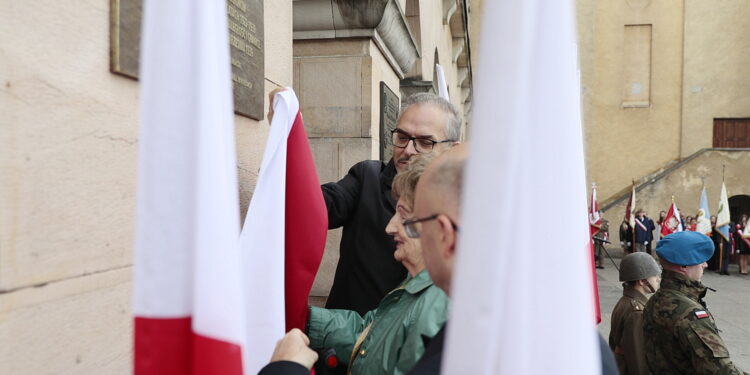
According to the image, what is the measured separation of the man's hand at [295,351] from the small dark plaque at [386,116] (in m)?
3.51

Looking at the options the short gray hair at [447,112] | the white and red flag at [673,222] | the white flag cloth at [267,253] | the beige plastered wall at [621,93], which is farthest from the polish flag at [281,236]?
the beige plastered wall at [621,93]

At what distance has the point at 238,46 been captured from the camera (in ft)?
7.78

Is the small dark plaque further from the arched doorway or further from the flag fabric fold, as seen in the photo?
the arched doorway

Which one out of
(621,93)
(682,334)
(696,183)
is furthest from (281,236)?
(621,93)

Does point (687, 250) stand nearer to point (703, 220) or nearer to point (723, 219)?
point (703, 220)

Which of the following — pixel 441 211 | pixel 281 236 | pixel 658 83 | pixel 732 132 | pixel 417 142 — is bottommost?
pixel 281 236

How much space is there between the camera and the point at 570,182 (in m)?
0.75

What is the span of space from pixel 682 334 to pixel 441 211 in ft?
7.73

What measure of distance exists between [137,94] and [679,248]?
2787 mm

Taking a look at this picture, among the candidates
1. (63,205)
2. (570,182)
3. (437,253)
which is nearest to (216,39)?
(437,253)

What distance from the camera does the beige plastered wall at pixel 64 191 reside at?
1.37 m

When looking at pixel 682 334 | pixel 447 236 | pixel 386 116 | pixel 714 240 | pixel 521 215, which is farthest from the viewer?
pixel 714 240

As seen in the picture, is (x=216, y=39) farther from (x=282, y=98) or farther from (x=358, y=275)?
(x=358, y=275)

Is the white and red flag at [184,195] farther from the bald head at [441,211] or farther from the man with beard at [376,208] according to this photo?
the man with beard at [376,208]
